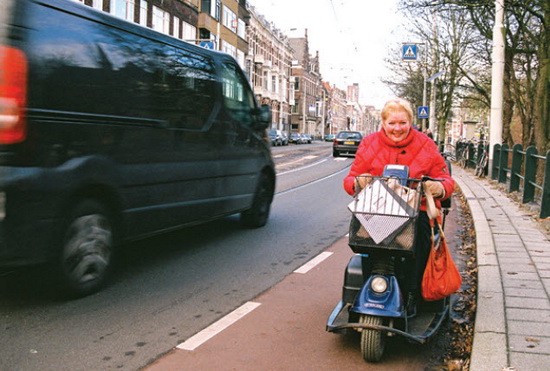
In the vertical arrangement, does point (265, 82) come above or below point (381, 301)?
above

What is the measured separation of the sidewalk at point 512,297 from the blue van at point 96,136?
3.14 meters

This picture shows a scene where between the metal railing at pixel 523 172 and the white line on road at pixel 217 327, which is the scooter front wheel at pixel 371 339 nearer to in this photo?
the white line on road at pixel 217 327

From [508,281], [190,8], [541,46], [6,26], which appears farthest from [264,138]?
[190,8]

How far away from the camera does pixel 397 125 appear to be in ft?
12.8

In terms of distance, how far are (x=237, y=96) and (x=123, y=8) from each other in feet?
86.5

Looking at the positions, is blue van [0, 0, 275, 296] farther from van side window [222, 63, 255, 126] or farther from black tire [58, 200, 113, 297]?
van side window [222, 63, 255, 126]

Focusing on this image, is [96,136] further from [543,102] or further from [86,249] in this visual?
[543,102]

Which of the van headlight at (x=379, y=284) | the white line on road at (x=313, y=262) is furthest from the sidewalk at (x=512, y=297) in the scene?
the white line on road at (x=313, y=262)

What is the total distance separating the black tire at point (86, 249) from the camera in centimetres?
477

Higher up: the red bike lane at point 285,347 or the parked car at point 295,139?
A: the parked car at point 295,139

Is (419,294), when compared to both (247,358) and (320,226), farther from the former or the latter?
(320,226)

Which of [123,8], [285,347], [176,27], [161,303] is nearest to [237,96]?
[161,303]

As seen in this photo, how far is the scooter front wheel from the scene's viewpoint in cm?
353

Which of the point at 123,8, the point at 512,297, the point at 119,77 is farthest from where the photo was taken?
the point at 123,8
